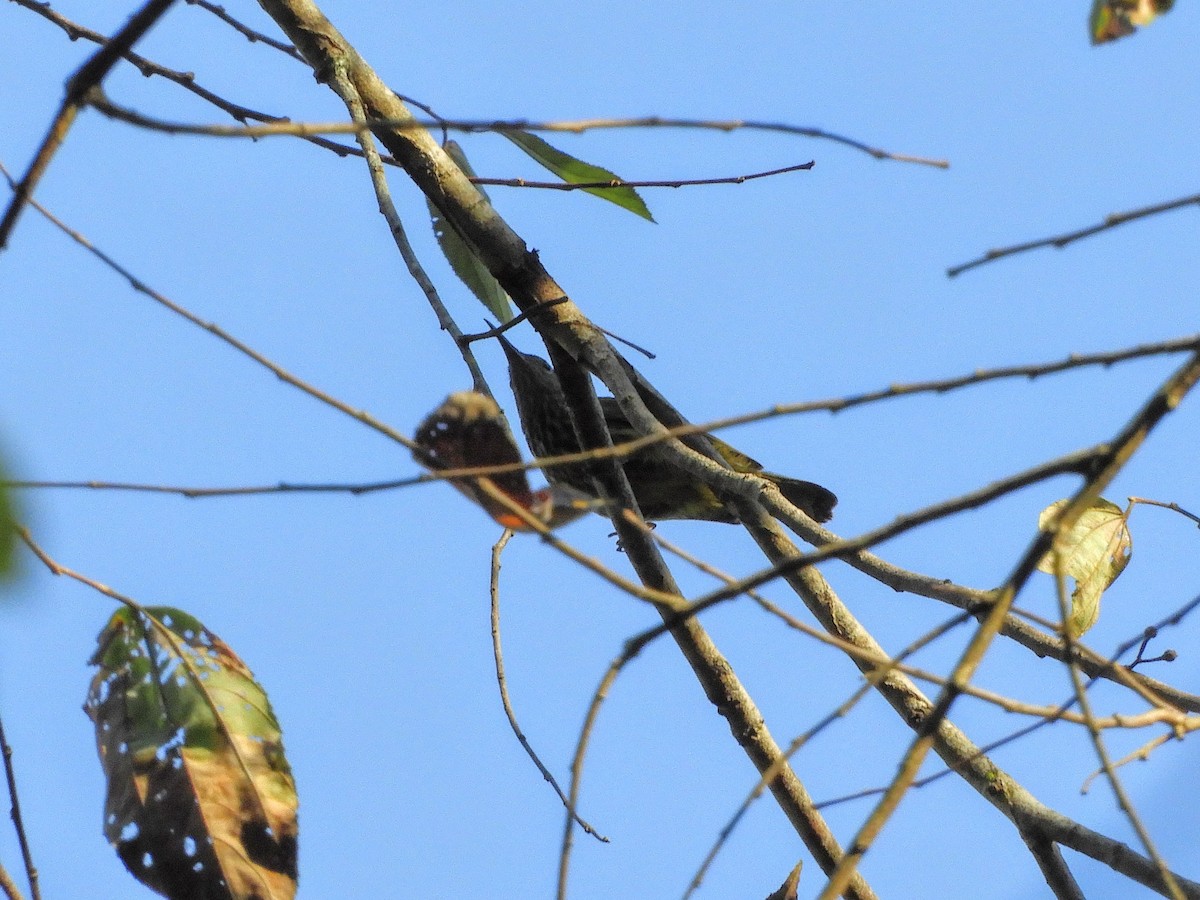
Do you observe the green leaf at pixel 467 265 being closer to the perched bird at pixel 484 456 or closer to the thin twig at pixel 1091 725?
the perched bird at pixel 484 456

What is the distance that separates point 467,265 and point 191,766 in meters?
1.61

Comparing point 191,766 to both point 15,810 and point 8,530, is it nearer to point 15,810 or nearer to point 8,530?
point 15,810

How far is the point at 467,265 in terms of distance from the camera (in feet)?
10.6

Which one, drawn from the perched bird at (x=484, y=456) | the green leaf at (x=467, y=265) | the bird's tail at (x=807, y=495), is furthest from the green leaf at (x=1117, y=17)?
the bird's tail at (x=807, y=495)

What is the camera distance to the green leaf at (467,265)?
3.18 m

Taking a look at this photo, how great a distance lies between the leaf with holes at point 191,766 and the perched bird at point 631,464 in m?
1.53

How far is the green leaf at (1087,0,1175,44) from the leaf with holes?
163 cm

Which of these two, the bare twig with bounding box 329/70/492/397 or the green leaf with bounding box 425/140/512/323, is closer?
the bare twig with bounding box 329/70/492/397

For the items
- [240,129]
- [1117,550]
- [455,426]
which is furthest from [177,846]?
[1117,550]

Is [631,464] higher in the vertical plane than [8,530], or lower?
higher

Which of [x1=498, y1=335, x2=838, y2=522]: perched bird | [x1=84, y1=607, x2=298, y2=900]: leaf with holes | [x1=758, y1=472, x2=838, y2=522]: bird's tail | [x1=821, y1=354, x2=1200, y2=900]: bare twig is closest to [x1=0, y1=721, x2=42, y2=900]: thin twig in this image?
[x1=84, y1=607, x2=298, y2=900]: leaf with holes

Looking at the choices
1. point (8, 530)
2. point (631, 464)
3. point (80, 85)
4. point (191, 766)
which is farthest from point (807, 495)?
point (8, 530)

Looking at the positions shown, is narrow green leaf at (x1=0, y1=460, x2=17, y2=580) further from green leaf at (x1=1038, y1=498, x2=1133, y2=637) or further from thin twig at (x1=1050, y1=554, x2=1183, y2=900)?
green leaf at (x1=1038, y1=498, x2=1133, y2=637)

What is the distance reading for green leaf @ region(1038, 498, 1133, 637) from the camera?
2.60 m
